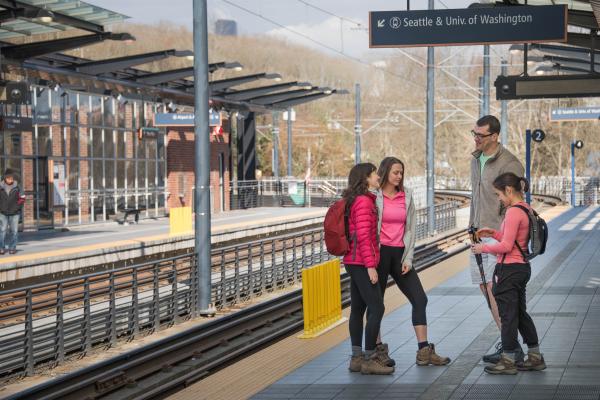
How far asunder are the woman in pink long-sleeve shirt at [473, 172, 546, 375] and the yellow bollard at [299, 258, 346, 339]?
3.47 meters

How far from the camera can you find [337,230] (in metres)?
9.35

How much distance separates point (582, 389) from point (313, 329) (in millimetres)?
4489

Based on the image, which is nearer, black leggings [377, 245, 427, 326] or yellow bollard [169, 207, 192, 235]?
black leggings [377, 245, 427, 326]

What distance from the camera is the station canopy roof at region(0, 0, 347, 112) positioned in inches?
885

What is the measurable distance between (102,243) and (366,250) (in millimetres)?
17314

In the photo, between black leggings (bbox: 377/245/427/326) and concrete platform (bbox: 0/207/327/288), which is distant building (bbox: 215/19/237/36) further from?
black leggings (bbox: 377/245/427/326)

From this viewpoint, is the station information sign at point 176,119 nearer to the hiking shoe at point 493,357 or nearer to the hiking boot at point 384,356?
the hiking boot at point 384,356

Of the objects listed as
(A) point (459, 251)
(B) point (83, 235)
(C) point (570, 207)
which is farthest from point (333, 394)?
(C) point (570, 207)

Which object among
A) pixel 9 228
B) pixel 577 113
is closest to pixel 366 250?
pixel 9 228

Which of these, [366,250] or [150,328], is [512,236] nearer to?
[366,250]

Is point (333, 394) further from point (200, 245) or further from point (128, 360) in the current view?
point (200, 245)

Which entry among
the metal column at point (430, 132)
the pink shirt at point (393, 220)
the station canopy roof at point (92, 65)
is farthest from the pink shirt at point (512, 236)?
the metal column at point (430, 132)

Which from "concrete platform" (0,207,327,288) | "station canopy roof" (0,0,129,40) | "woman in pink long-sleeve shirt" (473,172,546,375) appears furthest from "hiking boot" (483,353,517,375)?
"station canopy roof" (0,0,129,40)

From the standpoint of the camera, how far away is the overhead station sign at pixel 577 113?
1430 inches
